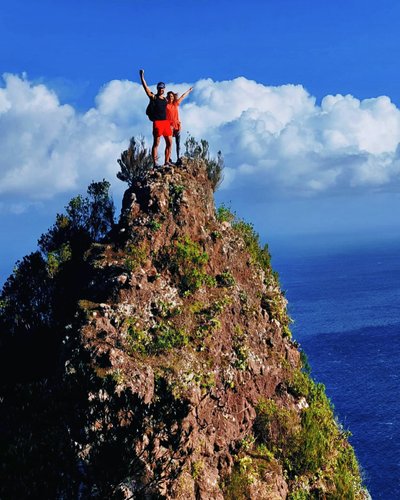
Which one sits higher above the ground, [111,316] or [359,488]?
[111,316]

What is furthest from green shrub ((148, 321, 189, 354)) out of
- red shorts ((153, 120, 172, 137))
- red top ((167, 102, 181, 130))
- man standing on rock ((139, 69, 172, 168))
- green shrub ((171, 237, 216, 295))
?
red top ((167, 102, 181, 130))

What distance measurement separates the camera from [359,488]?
91.2ft

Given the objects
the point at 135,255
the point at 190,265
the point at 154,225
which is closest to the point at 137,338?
the point at 135,255

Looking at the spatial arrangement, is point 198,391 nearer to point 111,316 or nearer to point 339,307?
point 111,316

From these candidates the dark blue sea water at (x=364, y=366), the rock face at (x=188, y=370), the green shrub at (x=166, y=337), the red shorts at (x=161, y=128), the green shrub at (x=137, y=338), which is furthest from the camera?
the dark blue sea water at (x=364, y=366)

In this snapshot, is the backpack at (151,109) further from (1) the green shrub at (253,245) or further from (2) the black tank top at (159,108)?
(1) the green shrub at (253,245)

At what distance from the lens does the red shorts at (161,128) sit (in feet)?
100

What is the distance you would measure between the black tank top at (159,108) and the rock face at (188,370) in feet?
10.1

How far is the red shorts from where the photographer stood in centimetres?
3058

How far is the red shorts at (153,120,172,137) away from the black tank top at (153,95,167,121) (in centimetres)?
30

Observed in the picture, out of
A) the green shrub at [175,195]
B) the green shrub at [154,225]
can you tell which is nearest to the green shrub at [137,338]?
the green shrub at [154,225]

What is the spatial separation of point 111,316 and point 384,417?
225 ft

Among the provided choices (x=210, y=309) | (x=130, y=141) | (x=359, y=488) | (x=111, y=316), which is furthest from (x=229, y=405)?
(x=130, y=141)

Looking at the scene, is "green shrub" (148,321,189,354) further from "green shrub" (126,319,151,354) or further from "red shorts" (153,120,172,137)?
"red shorts" (153,120,172,137)
